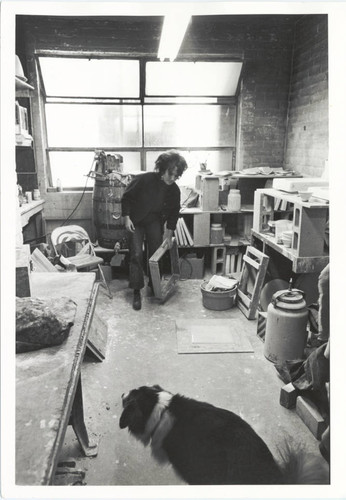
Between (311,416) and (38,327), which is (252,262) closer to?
(311,416)

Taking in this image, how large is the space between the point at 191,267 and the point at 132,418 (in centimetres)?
330

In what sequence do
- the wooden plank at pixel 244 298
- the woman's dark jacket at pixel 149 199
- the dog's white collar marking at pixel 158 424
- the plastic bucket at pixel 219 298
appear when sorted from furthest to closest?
the woman's dark jacket at pixel 149 199 < the plastic bucket at pixel 219 298 < the wooden plank at pixel 244 298 < the dog's white collar marking at pixel 158 424

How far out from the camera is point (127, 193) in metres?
4.63

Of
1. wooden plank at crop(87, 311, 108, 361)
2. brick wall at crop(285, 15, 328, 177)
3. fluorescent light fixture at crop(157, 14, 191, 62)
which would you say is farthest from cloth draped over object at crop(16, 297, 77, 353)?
brick wall at crop(285, 15, 328, 177)

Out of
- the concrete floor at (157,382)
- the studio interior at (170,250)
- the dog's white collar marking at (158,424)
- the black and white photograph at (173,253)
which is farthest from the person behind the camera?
the dog's white collar marking at (158,424)

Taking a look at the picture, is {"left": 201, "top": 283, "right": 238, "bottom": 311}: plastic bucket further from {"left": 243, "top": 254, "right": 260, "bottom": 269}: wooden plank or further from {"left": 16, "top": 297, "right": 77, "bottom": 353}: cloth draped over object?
{"left": 16, "top": 297, "right": 77, "bottom": 353}: cloth draped over object

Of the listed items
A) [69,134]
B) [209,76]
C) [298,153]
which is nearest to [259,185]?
[298,153]

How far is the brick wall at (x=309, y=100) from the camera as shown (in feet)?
16.7

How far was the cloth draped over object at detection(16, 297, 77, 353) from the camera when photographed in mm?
1756

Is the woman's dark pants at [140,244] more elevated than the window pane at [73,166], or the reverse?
the window pane at [73,166]

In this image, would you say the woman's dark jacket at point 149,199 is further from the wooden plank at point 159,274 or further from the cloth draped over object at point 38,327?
the cloth draped over object at point 38,327

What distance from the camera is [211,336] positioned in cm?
388

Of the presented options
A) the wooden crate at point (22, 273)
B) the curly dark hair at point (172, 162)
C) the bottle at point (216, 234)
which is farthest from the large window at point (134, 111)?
the wooden crate at point (22, 273)

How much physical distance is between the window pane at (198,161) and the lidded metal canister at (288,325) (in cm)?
341
